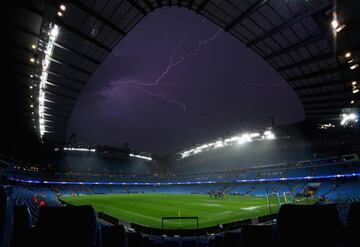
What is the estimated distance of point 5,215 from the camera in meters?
2.27

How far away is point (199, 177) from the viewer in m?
79.1

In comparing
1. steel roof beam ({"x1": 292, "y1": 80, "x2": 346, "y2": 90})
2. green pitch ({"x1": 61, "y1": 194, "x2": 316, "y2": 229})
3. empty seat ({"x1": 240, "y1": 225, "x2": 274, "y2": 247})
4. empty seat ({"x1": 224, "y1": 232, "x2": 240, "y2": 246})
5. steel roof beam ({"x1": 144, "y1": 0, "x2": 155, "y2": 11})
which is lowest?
green pitch ({"x1": 61, "y1": 194, "x2": 316, "y2": 229})

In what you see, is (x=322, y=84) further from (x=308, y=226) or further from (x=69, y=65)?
(x=308, y=226)

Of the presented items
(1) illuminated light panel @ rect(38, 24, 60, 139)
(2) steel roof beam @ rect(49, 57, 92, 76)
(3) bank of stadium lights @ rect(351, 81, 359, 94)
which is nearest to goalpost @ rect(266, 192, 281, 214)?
(3) bank of stadium lights @ rect(351, 81, 359, 94)

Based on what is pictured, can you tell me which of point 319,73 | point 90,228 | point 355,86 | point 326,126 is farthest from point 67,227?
point 326,126

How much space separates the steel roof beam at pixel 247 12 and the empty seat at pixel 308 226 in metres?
14.7

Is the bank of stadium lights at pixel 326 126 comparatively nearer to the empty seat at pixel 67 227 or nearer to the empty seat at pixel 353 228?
the empty seat at pixel 353 228

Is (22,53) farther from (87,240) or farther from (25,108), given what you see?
(87,240)

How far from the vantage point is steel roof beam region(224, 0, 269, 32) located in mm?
15278

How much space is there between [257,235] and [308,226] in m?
1.42

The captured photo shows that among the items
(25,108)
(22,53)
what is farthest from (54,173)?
(22,53)

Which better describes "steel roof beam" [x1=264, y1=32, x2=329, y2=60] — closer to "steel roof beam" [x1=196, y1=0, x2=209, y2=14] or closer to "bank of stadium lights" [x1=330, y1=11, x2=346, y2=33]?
"bank of stadium lights" [x1=330, y1=11, x2=346, y2=33]

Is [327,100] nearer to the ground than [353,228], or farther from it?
farther from it

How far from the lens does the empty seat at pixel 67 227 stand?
138 inches
